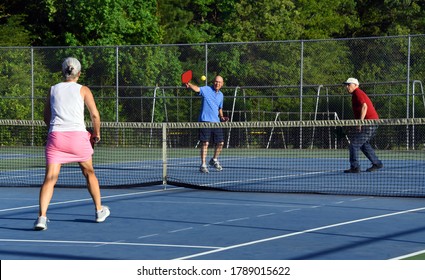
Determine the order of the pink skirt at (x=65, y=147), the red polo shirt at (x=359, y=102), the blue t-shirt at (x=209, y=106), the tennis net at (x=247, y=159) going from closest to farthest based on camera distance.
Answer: the pink skirt at (x=65, y=147) → the tennis net at (x=247, y=159) → the red polo shirt at (x=359, y=102) → the blue t-shirt at (x=209, y=106)

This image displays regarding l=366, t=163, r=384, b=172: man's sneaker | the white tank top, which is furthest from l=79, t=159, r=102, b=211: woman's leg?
l=366, t=163, r=384, b=172: man's sneaker

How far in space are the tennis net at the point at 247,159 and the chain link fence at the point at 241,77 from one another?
2.33 ft

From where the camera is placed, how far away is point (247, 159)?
22031 millimetres

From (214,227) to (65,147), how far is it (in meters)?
1.65

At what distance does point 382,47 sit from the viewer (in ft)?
84.6

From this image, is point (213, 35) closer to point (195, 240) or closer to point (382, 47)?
point (382, 47)

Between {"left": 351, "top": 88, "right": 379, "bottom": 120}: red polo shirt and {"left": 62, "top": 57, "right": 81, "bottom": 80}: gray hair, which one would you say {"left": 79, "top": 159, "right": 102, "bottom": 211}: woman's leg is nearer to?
{"left": 62, "top": 57, "right": 81, "bottom": 80}: gray hair

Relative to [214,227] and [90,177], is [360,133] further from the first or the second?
[90,177]

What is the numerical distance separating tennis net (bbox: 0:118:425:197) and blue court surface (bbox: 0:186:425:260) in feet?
4.33

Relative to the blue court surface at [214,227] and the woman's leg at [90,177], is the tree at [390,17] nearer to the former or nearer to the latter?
the blue court surface at [214,227]

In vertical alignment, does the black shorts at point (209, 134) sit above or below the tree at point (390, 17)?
below

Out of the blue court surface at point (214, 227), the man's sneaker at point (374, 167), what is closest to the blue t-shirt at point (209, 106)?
the man's sneaker at point (374, 167)

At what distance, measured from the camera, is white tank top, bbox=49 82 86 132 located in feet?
32.9

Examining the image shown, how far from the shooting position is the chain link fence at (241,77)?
84.9ft
